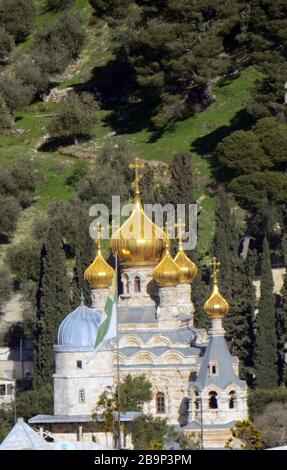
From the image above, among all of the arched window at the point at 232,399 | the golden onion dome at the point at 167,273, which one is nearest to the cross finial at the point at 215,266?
the golden onion dome at the point at 167,273

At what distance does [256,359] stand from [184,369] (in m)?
3.89

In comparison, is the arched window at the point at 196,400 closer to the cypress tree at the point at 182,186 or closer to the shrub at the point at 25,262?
the cypress tree at the point at 182,186

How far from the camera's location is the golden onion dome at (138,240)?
7700 centimetres

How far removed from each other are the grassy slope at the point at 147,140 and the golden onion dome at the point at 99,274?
40.2ft

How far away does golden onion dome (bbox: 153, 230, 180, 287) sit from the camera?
75.4 meters

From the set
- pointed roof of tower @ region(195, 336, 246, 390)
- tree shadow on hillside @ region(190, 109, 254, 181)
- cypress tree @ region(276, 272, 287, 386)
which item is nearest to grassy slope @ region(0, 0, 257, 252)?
tree shadow on hillside @ region(190, 109, 254, 181)

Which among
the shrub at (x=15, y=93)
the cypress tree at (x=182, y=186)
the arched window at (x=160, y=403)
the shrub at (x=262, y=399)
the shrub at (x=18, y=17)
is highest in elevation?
the shrub at (x=18, y=17)

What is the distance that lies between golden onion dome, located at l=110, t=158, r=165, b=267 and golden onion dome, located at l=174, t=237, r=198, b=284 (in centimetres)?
128

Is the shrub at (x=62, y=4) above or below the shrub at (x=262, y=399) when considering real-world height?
above

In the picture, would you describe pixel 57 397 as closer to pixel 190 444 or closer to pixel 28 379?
pixel 190 444

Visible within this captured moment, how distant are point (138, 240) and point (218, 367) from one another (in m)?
6.49

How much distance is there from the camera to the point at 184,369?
74.6 metres

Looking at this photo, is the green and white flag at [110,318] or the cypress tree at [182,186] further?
the cypress tree at [182,186]

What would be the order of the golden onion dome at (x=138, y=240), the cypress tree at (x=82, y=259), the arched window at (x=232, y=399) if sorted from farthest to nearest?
1. the cypress tree at (x=82, y=259)
2. the golden onion dome at (x=138, y=240)
3. the arched window at (x=232, y=399)
